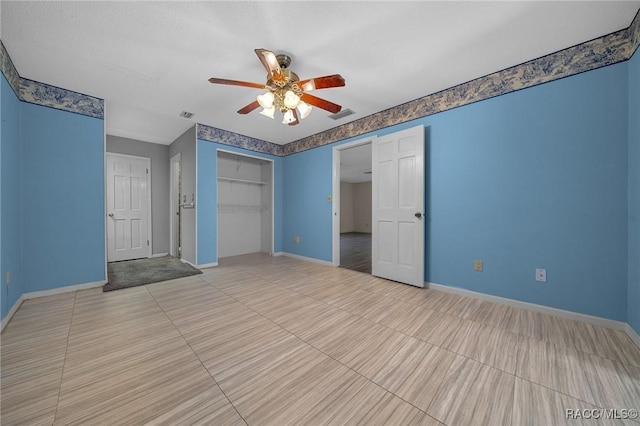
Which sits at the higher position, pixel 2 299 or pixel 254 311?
pixel 2 299

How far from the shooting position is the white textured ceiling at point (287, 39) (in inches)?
65.9

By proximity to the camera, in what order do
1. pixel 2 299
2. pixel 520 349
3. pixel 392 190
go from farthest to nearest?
pixel 392 190, pixel 2 299, pixel 520 349

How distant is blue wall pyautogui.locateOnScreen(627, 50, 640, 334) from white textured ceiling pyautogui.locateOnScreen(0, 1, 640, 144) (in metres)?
0.49

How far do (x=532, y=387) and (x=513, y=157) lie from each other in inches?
82.0

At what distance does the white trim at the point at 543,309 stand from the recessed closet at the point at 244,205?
3.79 meters

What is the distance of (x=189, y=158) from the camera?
13.7ft

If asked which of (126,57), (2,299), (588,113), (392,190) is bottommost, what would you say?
(2,299)

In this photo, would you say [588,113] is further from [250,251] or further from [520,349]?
[250,251]

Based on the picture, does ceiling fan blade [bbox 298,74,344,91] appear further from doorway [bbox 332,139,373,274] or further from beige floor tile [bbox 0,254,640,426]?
beige floor tile [bbox 0,254,640,426]

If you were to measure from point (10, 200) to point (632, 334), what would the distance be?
220 inches

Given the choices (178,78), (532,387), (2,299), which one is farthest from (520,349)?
(2,299)

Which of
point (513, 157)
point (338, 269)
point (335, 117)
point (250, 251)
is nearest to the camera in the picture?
point (513, 157)

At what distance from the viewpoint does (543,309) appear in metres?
2.21

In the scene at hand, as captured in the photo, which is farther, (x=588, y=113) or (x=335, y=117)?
(x=335, y=117)
